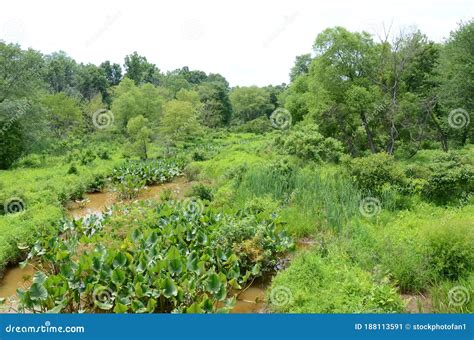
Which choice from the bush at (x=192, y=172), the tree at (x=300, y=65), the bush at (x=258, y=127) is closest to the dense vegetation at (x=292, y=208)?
the bush at (x=192, y=172)

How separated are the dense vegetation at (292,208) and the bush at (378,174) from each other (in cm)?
5

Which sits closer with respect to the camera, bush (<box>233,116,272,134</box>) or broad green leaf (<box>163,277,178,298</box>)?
broad green leaf (<box>163,277,178,298</box>)

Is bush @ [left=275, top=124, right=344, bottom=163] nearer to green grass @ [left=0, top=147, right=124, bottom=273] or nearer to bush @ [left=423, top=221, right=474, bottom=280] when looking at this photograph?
bush @ [left=423, top=221, right=474, bottom=280]

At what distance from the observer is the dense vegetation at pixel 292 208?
24.5ft

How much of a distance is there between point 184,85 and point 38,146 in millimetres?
31283

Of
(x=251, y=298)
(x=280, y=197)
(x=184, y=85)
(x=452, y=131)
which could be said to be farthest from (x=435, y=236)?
(x=184, y=85)

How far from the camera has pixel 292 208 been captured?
11805 millimetres

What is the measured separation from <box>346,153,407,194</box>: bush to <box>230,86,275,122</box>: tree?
153ft

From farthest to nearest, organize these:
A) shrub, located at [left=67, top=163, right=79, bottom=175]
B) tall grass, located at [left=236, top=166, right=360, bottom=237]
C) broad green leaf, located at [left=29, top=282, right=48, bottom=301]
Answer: shrub, located at [left=67, top=163, right=79, bottom=175] → tall grass, located at [left=236, top=166, right=360, bottom=237] → broad green leaf, located at [left=29, top=282, right=48, bottom=301]

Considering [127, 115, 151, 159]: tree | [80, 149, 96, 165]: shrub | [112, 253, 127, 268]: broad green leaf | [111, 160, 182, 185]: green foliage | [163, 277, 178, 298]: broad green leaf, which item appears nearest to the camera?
[163, 277, 178, 298]: broad green leaf

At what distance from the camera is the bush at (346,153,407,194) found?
41.5 ft

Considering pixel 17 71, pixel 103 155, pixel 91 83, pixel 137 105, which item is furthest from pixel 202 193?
pixel 91 83

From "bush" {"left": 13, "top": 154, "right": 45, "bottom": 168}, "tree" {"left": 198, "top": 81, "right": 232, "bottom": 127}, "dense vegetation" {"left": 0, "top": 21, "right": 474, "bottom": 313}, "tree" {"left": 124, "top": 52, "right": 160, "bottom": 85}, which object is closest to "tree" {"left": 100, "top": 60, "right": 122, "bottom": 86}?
"tree" {"left": 124, "top": 52, "right": 160, "bottom": 85}

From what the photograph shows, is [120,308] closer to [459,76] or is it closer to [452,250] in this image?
[452,250]
